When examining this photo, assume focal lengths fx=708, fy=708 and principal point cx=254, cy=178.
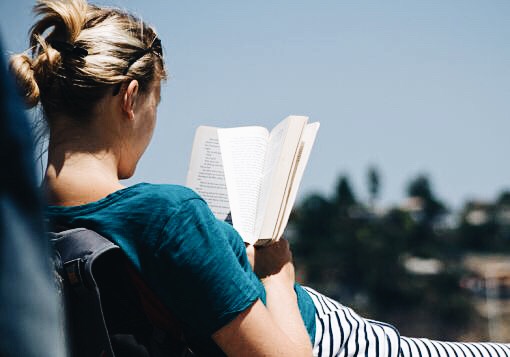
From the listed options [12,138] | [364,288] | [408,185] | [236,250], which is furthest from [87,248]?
[408,185]

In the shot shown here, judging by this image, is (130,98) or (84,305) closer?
(84,305)

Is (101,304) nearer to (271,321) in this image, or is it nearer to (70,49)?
(271,321)

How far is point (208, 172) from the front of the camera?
1.29 meters

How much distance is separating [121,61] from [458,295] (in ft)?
143

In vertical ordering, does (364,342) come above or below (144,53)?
below

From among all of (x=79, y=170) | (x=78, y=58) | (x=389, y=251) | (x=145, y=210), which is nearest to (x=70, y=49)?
(x=78, y=58)

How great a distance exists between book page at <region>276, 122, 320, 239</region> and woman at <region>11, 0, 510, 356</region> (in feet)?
0.23

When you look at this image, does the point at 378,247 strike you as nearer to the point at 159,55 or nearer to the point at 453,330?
the point at 453,330

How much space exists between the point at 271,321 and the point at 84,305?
24 centimetres

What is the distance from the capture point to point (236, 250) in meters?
1.00

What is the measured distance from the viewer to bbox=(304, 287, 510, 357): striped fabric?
1.18 meters

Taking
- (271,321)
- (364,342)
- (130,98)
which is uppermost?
(130,98)

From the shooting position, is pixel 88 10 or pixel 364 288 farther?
pixel 364 288

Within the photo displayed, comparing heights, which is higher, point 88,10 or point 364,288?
point 88,10
